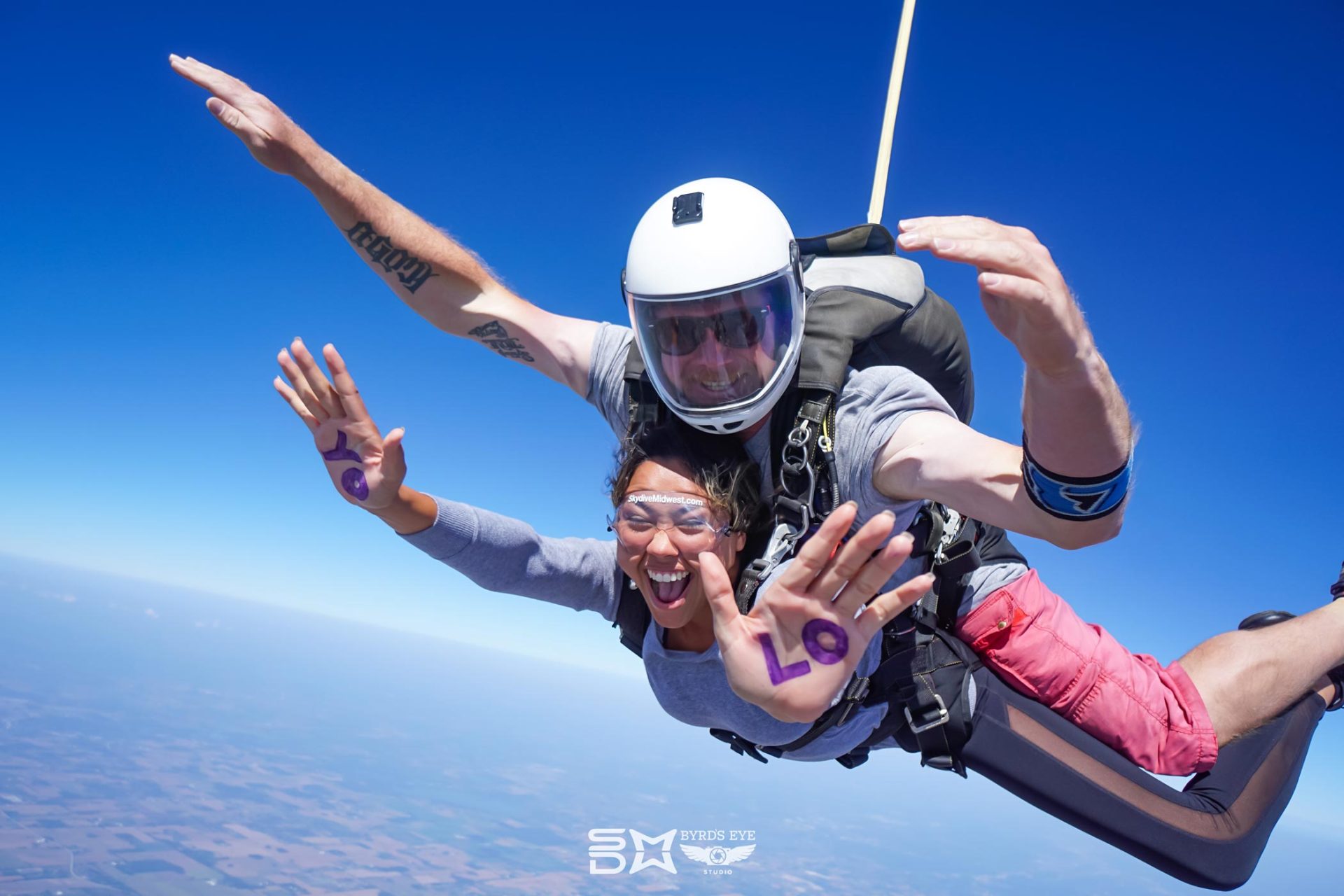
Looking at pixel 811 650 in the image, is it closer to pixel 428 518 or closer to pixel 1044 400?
pixel 1044 400

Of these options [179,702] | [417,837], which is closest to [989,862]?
[417,837]

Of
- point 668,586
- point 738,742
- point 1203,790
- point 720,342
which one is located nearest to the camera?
point 720,342

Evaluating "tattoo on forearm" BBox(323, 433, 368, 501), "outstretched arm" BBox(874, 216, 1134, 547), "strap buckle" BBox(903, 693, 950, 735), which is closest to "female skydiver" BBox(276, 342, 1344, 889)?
"tattoo on forearm" BBox(323, 433, 368, 501)

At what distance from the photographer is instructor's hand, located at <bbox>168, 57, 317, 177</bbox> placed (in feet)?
8.60

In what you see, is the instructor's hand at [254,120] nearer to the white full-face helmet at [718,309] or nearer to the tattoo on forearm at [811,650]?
the white full-face helmet at [718,309]

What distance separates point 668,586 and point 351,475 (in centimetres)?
117

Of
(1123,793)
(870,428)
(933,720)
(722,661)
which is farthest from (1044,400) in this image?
(1123,793)

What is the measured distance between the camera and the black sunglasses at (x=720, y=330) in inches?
93.1

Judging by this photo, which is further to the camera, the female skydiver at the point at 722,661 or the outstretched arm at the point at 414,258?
the outstretched arm at the point at 414,258

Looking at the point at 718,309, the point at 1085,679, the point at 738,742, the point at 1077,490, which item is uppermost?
the point at 718,309

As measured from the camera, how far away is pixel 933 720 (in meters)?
2.75

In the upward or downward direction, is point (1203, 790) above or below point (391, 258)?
below

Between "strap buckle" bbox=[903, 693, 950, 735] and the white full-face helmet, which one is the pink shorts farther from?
the white full-face helmet

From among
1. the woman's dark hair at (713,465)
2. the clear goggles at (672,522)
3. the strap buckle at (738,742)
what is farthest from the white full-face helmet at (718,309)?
the strap buckle at (738,742)
